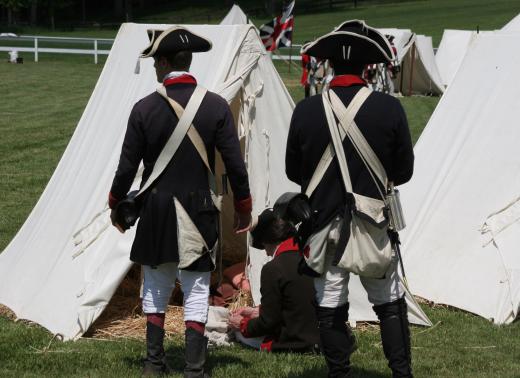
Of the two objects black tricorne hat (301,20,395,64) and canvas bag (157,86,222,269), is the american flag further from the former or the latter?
black tricorne hat (301,20,395,64)

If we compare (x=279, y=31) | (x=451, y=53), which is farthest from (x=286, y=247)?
(x=451, y=53)

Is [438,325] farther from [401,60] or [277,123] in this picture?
[401,60]

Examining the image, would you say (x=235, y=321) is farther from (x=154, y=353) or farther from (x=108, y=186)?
(x=108, y=186)

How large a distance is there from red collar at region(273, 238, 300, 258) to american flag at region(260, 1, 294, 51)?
61.2 ft

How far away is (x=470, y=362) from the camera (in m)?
5.68

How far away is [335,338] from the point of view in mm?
4539

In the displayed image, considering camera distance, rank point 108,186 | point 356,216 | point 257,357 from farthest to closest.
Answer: point 108,186 < point 257,357 < point 356,216

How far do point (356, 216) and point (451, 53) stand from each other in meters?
24.4

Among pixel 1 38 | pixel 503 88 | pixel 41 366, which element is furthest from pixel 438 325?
pixel 1 38

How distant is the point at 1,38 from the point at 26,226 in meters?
32.2

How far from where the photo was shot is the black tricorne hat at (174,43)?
483cm

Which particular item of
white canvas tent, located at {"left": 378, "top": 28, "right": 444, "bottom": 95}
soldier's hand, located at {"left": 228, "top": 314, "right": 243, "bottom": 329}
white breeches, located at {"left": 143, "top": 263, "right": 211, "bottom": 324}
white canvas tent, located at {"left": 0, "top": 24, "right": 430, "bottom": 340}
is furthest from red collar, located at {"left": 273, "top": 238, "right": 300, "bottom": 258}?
white canvas tent, located at {"left": 378, "top": 28, "right": 444, "bottom": 95}

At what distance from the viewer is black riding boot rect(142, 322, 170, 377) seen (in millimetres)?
5020

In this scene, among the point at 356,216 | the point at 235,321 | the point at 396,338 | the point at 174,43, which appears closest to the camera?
the point at 356,216
